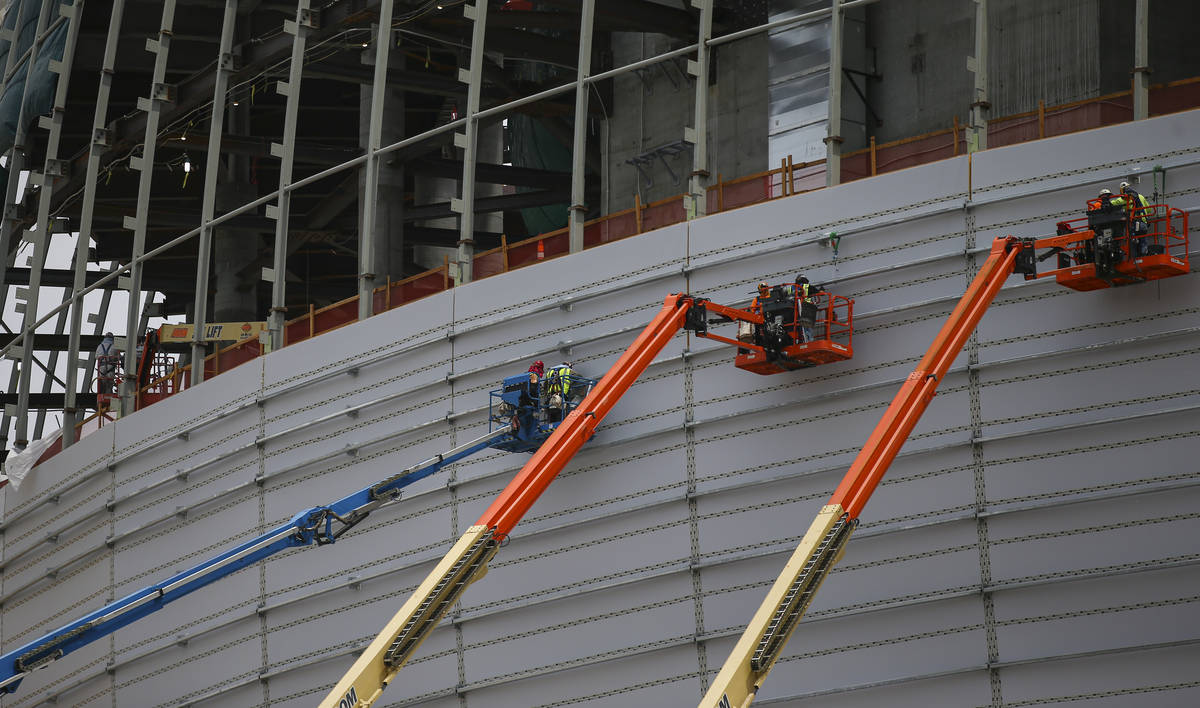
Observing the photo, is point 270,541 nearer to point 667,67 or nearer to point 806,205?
point 806,205

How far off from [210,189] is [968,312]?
57.3ft

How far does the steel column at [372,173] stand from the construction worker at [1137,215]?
45.1ft

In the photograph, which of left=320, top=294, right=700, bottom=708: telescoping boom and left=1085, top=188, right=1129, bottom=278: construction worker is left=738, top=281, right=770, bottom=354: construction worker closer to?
left=320, top=294, right=700, bottom=708: telescoping boom

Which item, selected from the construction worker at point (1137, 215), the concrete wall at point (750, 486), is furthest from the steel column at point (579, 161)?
the construction worker at point (1137, 215)

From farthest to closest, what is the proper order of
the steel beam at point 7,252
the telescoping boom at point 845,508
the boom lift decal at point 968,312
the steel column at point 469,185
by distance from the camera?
the steel beam at point 7,252 < the steel column at point 469,185 < the boom lift decal at point 968,312 < the telescoping boom at point 845,508

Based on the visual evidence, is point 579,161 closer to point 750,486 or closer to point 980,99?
point 750,486

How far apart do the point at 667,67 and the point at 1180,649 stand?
16.8m

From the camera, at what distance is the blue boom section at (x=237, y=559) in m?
24.1

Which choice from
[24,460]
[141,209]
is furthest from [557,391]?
[24,460]

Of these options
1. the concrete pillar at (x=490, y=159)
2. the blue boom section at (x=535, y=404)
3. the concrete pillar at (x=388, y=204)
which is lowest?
the blue boom section at (x=535, y=404)

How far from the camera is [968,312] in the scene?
19.5m

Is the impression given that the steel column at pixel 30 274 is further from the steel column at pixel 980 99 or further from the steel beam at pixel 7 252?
the steel column at pixel 980 99

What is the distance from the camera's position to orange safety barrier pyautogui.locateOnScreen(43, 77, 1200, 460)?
819 inches

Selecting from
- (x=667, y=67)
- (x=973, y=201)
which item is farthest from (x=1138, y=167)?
(x=667, y=67)
